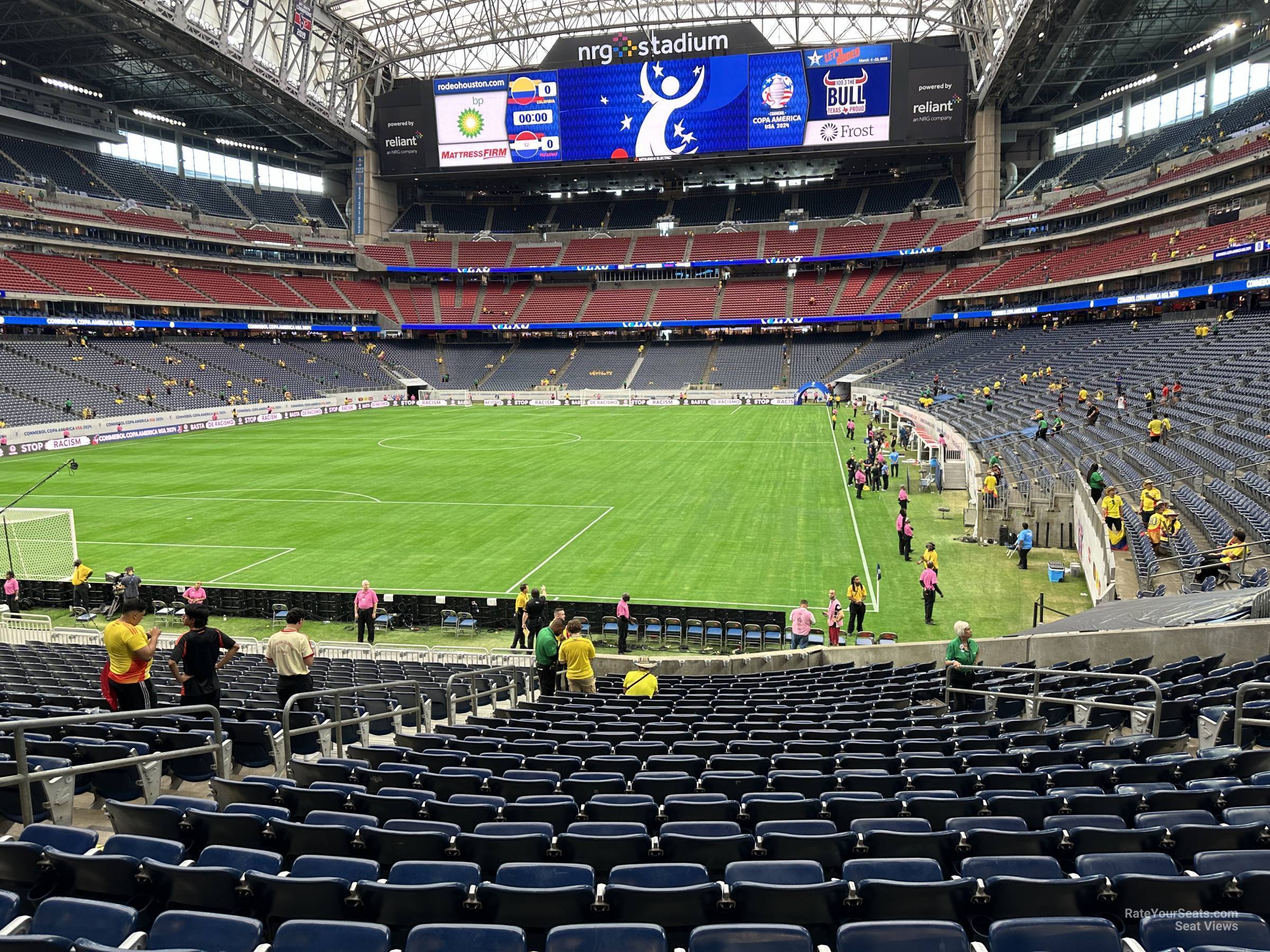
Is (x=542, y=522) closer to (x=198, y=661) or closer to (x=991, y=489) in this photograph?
(x=991, y=489)

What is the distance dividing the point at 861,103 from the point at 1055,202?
2208 cm

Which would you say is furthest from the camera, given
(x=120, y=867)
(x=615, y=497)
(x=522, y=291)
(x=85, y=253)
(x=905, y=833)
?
(x=522, y=291)

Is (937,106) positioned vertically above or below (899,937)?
above

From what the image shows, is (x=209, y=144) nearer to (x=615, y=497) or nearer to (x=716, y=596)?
(x=615, y=497)

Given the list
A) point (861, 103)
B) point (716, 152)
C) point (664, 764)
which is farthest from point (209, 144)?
point (664, 764)

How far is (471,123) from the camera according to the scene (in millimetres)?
91062

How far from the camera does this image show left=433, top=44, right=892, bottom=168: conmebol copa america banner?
84.6 meters

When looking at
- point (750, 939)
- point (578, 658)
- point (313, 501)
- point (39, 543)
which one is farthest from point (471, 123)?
point (750, 939)

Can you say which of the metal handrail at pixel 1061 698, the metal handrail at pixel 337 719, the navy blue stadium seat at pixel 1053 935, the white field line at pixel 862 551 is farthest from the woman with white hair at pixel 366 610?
the navy blue stadium seat at pixel 1053 935

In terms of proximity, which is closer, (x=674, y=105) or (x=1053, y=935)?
(x=1053, y=935)

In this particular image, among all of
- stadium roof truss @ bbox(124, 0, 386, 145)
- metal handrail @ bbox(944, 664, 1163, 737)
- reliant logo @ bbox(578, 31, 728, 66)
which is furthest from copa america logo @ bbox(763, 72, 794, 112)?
metal handrail @ bbox(944, 664, 1163, 737)

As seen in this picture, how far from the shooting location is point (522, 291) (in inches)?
4090

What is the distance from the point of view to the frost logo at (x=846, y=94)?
8381 cm

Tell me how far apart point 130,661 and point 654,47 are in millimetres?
91205
